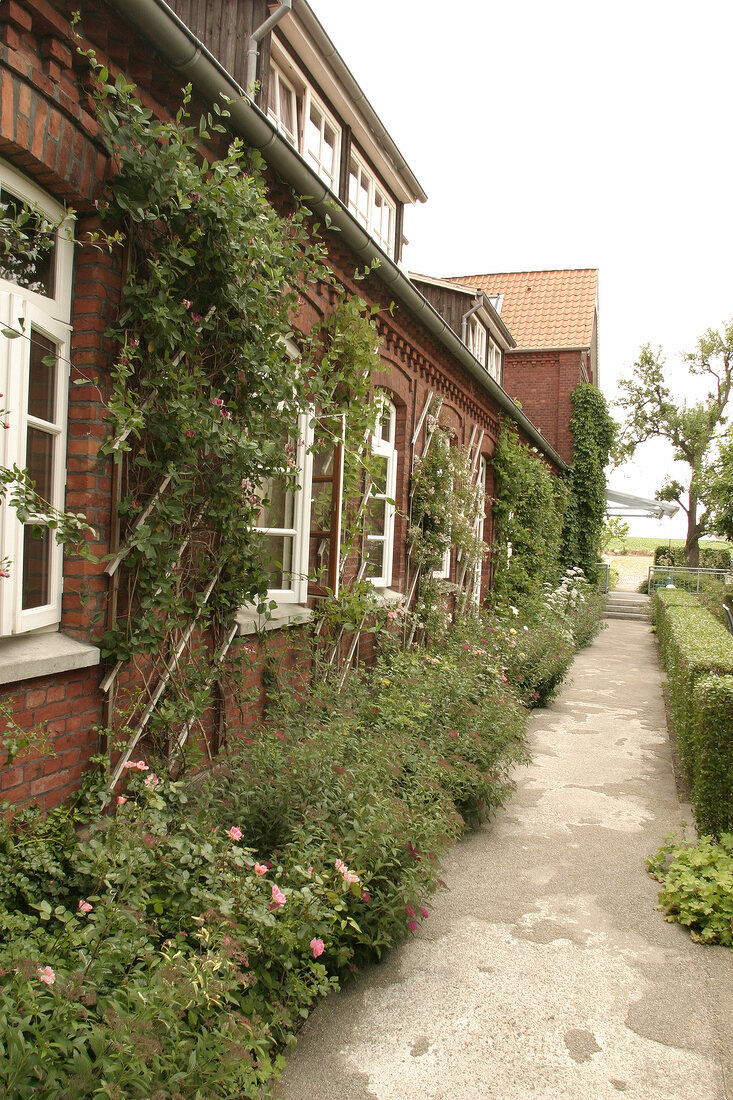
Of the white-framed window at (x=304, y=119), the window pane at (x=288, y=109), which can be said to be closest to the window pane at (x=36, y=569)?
the white-framed window at (x=304, y=119)

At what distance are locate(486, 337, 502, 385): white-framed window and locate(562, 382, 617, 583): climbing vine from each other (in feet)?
15.2

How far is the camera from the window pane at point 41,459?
3385 mm

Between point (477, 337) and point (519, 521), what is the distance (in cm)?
379

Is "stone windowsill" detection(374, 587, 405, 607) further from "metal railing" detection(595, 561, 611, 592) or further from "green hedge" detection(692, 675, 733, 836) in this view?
"metal railing" detection(595, 561, 611, 592)

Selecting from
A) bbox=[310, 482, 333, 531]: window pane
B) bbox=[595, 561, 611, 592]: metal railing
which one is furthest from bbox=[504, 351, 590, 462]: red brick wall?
bbox=[310, 482, 333, 531]: window pane


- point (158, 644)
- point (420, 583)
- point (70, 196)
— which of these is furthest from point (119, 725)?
point (420, 583)

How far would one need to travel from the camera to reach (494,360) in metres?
17.9

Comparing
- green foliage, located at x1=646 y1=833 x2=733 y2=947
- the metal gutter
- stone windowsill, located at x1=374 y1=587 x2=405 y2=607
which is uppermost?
the metal gutter

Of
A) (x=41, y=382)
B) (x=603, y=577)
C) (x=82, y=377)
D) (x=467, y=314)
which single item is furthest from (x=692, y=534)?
(x=41, y=382)

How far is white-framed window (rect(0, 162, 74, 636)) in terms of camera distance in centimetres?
310

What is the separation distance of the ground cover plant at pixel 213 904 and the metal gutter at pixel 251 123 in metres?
3.22

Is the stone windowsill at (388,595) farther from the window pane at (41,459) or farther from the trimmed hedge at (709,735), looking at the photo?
the window pane at (41,459)

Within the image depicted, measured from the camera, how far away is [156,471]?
3838mm

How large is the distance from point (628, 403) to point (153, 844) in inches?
1505
